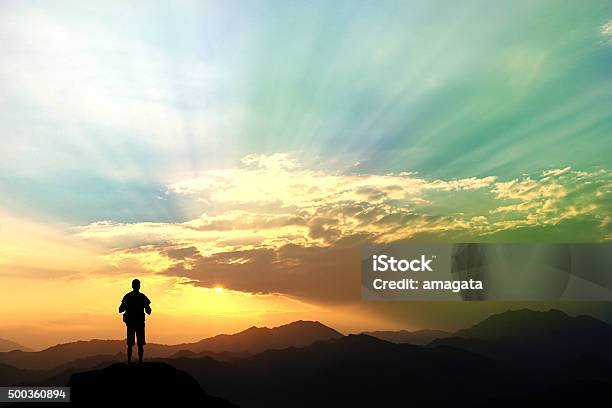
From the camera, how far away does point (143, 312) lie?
28344 mm

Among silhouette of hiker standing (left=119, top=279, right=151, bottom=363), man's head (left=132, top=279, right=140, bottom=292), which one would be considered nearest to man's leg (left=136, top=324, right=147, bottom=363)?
silhouette of hiker standing (left=119, top=279, right=151, bottom=363)

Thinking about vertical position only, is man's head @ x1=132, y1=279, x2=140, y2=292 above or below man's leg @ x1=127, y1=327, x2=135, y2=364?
above

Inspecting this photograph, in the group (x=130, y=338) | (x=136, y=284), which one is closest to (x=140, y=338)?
(x=130, y=338)

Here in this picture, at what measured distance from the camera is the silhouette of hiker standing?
92.1 ft

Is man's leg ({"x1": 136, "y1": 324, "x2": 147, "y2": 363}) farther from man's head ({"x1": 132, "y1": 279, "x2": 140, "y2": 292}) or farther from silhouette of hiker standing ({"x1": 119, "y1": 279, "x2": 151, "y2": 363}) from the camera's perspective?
man's head ({"x1": 132, "y1": 279, "x2": 140, "y2": 292})

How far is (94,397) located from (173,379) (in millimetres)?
4139

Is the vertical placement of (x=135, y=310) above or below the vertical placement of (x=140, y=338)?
above

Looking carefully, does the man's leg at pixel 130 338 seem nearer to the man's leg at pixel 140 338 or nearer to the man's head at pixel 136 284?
the man's leg at pixel 140 338

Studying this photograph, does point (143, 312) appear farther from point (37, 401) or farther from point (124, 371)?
point (37, 401)

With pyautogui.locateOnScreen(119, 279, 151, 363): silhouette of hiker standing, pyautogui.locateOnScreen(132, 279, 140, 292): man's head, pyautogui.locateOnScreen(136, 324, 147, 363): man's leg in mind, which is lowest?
pyautogui.locateOnScreen(136, 324, 147, 363): man's leg

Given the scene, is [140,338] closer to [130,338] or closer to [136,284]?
[130,338]

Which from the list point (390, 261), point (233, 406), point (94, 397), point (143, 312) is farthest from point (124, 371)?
point (390, 261)

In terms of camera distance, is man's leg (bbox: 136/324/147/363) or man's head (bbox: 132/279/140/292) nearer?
man's head (bbox: 132/279/140/292)

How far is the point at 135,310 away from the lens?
28.1m
